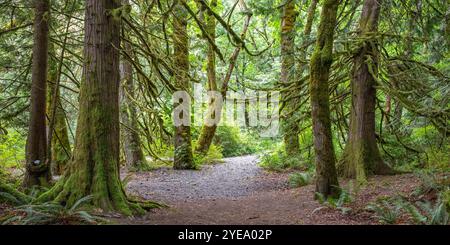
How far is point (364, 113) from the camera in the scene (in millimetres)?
9945

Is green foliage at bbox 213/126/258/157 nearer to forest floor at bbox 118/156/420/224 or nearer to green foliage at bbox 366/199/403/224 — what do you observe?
forest floor at bbox 118/156/420/224

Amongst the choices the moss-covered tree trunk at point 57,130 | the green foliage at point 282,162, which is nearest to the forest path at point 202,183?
the green foliage at point 282,162

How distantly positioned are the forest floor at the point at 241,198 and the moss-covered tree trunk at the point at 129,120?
995mm

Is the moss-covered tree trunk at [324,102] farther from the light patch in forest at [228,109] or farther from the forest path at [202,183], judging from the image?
the light patch in forest at [228,109]

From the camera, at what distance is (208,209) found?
8.13 m

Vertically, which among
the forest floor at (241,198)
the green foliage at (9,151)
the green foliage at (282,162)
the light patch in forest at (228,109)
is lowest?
the forest floor at (241,198)

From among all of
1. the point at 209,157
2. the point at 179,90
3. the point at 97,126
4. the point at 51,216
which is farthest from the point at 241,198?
the point at 209,157

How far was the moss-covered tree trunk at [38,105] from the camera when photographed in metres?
7.65

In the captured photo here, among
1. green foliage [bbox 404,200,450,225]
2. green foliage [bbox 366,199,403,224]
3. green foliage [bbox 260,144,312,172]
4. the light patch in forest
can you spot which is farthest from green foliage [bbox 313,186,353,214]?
green foliage [bbox 260,144,312,172]

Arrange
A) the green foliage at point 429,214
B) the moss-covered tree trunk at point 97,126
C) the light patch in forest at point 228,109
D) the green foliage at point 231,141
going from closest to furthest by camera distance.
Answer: the green foliage at point 429,214
the moss-covered tree trunk at point 97,126
the light patch in forest at point 228,109
the green foliage at point 231,141

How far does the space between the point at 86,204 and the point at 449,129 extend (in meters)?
7.25

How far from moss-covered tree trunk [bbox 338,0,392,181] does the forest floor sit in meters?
0.47
